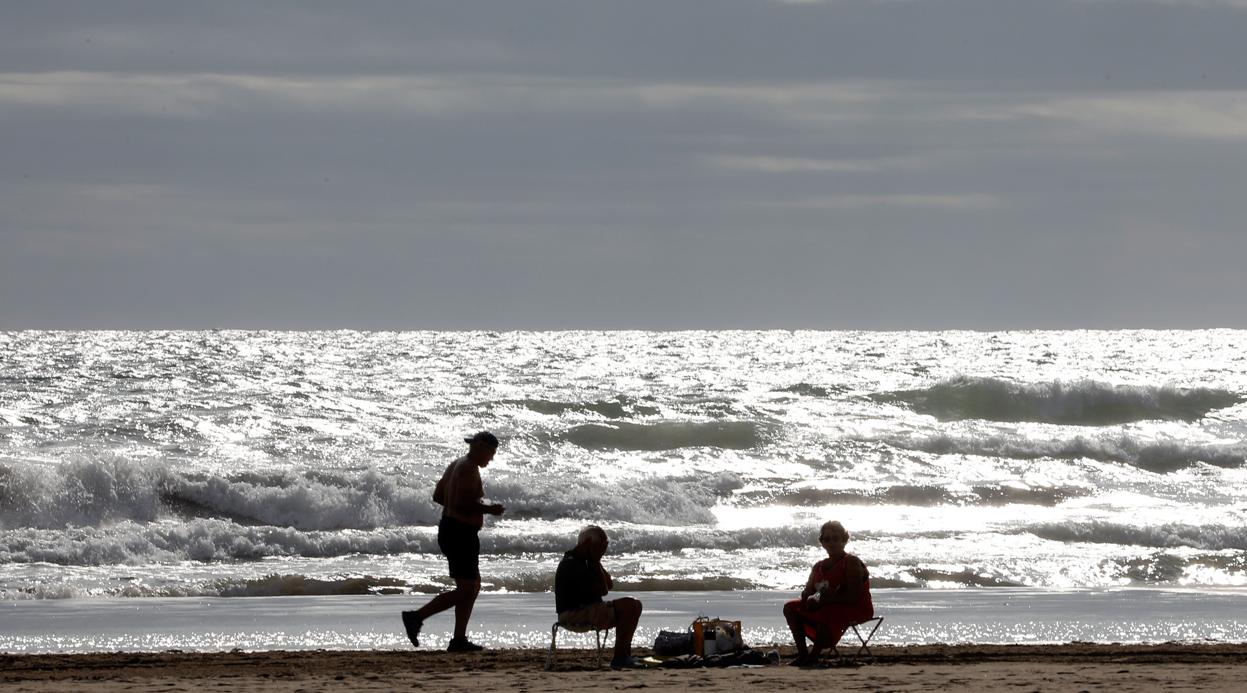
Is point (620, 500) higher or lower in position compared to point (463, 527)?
higher

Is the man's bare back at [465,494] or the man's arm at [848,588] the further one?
the man's bare back at [465,494]

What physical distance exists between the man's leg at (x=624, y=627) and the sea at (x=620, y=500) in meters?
1.94

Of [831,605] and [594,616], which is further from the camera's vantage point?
[831,605]

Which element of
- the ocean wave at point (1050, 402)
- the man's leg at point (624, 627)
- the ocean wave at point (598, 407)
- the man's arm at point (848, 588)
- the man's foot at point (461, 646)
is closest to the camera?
the man's leg at point (624, 627)

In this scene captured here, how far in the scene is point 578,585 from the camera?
921 centimetres

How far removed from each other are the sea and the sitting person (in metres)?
1.78

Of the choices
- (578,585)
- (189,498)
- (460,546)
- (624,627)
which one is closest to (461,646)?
(460,546)

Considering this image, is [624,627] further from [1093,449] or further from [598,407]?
[598,407]

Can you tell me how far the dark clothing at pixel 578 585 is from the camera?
30.2ft

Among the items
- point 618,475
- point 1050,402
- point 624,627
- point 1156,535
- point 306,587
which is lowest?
point 624,627

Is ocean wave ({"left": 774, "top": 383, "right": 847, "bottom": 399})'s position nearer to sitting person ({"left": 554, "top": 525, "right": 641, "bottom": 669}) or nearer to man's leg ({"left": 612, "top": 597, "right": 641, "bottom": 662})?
sitting person ({"left": 554, "top": 525, "right": 641, "bottom": 669})

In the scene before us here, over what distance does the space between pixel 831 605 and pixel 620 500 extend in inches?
481

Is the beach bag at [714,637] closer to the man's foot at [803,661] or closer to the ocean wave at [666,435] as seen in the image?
the man's foot at [803,661]

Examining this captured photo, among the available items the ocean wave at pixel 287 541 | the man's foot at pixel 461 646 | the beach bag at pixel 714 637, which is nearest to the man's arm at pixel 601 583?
the beach bag at pixel 714 637
